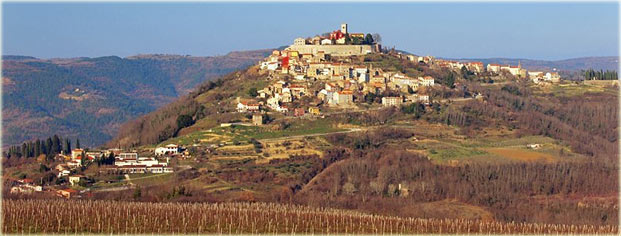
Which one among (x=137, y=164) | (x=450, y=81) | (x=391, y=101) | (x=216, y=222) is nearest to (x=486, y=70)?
(x=450, y=81)

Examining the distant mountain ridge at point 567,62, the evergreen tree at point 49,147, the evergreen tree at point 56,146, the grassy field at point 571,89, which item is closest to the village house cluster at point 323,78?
the grassy field at point 571,89

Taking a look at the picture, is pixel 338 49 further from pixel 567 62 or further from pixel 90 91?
pixel 567 62

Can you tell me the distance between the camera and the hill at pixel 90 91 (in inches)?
4530

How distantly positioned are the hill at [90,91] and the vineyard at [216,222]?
173 feet

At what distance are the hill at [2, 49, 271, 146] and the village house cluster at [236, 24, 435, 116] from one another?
22.2 meters

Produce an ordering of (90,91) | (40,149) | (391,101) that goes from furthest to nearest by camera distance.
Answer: (90,91) < (391,101) < (40,149)

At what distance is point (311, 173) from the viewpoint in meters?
51.4

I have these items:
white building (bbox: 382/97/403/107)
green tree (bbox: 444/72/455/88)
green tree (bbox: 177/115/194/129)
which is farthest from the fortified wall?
green tree (bbox: 177/115/194/129)

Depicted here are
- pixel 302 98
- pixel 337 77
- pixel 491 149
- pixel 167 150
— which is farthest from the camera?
pixel 337 77

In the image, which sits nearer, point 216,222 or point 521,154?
point 216,222

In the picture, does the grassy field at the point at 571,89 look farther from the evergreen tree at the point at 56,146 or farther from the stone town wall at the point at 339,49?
the evergreen tree at the point at 56,146

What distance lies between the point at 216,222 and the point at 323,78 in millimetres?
36120

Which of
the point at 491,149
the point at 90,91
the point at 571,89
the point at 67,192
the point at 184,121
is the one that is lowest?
the point at 90,91

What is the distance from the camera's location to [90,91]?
5782 inches
